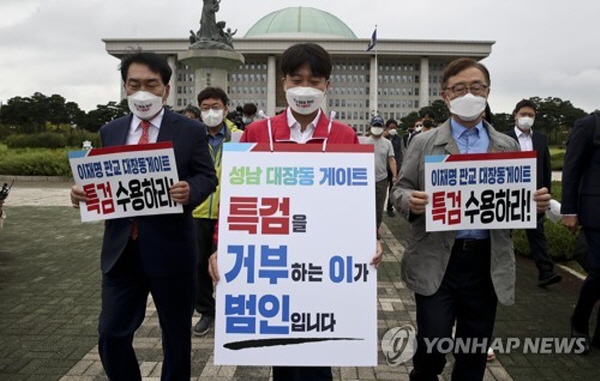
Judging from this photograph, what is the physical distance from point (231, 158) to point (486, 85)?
4.65ft

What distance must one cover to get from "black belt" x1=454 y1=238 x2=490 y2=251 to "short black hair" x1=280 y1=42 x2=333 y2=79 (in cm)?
114

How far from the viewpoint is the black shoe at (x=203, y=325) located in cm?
438

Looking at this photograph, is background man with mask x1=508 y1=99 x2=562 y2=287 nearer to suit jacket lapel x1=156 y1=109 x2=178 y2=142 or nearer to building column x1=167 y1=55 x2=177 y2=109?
suit jacket lapel x1=156 y1=109 x2=178 y2=142

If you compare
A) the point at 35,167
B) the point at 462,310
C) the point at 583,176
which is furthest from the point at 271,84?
the point at 462,310

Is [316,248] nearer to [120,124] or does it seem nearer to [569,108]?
[120,124]

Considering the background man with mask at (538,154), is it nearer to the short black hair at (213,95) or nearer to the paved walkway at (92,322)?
the paved walkway at (92,322)

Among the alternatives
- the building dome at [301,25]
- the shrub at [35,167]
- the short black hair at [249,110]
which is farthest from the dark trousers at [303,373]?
the building dome at [301,25]

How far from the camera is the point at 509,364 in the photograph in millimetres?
3777

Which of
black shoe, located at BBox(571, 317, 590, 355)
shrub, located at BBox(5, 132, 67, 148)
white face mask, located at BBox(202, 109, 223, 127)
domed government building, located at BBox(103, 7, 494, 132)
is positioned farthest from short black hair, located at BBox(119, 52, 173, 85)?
domed government building, located at BBox(103, 7, 494, 132)

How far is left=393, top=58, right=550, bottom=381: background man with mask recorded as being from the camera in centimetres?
269

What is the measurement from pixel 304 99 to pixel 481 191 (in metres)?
1.02

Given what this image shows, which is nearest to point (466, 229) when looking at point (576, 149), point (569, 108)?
point (576, 149)

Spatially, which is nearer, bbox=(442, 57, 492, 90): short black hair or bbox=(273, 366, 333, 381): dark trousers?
bbox=(273, 366, 333, 381): dark trousers

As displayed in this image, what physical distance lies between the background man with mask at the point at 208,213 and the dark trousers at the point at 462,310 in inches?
88.5
